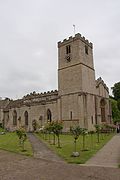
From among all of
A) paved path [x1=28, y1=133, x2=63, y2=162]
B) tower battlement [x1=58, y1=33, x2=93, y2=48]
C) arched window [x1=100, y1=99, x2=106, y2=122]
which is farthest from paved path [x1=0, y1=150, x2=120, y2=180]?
arched window [x1=100, y1=99, x2=106, y2=122]

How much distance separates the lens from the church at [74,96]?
1517 inches

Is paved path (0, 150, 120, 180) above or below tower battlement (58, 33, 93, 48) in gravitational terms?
below

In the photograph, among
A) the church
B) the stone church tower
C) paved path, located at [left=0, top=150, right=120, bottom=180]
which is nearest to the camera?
paved path, located at [left=0, top=150, right=120, bottom=180]

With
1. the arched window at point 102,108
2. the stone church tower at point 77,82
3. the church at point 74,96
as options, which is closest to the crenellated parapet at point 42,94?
the church at point 74,96

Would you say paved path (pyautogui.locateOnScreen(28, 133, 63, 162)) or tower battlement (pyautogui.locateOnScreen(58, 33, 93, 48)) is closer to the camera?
paved path (pyautogui.locateOnScreen(28, 133, 63, 162))

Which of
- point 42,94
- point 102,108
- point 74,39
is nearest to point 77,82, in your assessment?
point 74,39

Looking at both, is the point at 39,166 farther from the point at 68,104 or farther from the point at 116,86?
the point at 116,86

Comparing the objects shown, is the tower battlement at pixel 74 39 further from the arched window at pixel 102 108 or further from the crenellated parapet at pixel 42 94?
the arched window at pixel 102 108

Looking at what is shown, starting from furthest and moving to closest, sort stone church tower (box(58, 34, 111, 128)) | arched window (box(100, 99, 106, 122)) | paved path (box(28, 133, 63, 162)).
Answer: arched window (box(100, 99, 106, 122))
stone church tower (box(58, 34, 111, 128))
paved path (box(28, 133, 63, 162))

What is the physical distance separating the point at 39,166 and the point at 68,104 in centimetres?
2878

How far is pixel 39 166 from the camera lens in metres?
11.5

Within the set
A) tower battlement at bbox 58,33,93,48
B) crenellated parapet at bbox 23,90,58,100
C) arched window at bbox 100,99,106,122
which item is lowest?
arched window at bbox 100,99,106,122

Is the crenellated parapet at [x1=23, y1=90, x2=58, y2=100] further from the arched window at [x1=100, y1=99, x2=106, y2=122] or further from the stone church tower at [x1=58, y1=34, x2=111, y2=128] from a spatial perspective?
the arched window at [x1=100, y1=99, x2=106, y2=122]

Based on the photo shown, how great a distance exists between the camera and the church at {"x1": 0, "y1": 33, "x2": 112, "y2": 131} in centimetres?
3853
